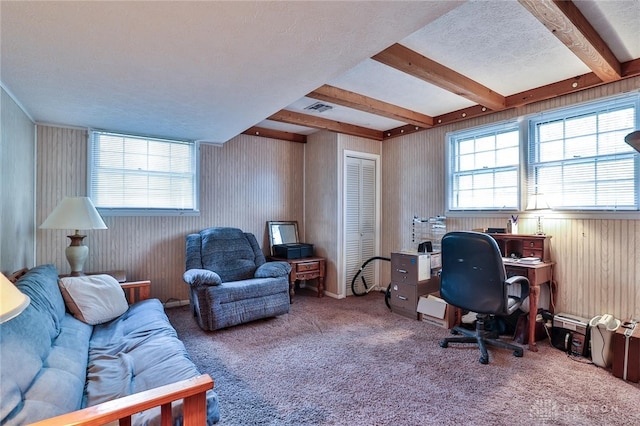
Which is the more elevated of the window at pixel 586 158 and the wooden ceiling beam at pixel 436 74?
the wooden ceiling beam at pixel 436 74

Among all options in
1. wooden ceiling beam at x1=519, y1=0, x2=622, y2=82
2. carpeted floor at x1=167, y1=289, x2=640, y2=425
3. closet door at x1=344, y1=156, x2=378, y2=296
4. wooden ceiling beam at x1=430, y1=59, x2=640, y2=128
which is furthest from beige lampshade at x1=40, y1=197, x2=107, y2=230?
wooden ceiling beam at x1=430, y1=59, x2=640, y2=128

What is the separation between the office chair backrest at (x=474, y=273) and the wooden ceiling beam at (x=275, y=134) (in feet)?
9.76

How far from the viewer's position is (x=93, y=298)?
2.35 m

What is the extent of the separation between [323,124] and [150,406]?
3.57 m

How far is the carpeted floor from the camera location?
1823 mm

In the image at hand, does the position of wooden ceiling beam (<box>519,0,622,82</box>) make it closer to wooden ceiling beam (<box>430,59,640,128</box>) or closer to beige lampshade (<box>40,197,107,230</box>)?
wooden ceiling beam (<box>430,59,640,128</box>)

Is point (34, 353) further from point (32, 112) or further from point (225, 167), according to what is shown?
point (225, 167)

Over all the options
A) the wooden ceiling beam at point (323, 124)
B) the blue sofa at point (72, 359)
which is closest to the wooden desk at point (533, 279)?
the wooden ceiling beam at point (323, 124)

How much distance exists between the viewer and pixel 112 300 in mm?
2426

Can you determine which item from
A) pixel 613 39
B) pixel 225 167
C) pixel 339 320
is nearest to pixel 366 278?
pixel 339 320

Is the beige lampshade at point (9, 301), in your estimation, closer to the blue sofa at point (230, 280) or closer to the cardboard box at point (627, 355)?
the blue sofa at point (230, 280)

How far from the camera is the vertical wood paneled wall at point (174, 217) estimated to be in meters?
3.27

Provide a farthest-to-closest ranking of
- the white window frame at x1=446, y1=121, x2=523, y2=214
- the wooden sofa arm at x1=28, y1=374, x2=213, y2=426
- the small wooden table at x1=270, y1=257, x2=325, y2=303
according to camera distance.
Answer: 1. the small wooden table at x1=270, y1=257, x2=325, y2=303
2. the white window frame at x1=446, y1=121, x2=523, y2=214
3. the wooden sofa arm at x1=28, y1=374, x2=213, y2=426

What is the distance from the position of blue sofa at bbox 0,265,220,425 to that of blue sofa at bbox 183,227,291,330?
0.70m
